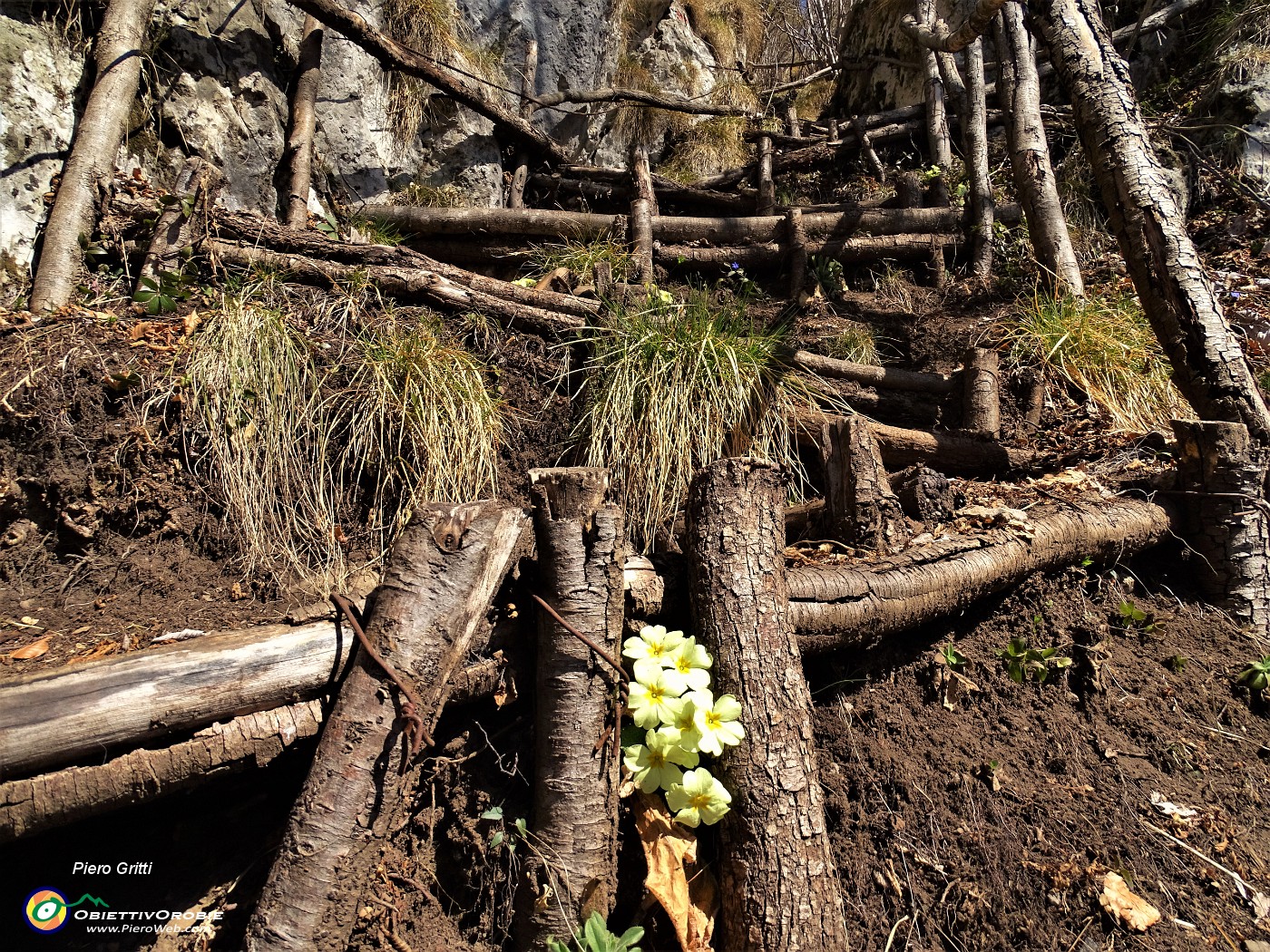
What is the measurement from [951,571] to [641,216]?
4201 millimetres

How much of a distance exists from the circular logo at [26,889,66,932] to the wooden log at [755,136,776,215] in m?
6.46


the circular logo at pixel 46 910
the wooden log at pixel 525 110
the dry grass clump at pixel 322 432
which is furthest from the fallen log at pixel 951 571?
the wooden log at pixel 525 110

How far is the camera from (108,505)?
3090mm

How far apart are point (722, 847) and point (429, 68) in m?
6.05

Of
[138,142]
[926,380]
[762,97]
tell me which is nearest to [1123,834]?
[926,380]

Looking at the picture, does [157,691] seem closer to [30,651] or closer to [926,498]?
[30,651]

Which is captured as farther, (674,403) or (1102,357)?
(1102,357)

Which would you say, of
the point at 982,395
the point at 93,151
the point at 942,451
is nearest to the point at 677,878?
the point at 942,451

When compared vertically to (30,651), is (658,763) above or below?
below

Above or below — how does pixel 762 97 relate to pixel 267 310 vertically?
above

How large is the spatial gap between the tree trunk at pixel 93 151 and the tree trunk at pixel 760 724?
132 inches

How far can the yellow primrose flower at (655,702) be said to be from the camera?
2.12 m

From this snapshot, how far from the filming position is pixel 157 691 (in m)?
2.02

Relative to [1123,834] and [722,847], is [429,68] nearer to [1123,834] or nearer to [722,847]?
[722,847]
